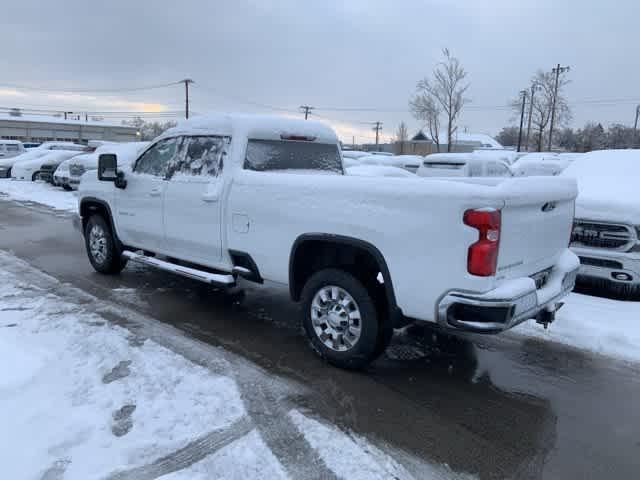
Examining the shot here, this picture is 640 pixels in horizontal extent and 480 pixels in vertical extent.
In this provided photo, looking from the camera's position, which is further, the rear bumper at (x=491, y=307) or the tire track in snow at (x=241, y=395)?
the rear bumper at (x=491, y=307)

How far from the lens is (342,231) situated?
12.9 feet

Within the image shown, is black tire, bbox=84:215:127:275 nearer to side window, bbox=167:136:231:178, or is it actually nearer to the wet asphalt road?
the wet asphalt road

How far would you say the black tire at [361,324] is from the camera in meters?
3.95

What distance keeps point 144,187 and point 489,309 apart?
4.38m

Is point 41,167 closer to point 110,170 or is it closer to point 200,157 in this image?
point 110,170

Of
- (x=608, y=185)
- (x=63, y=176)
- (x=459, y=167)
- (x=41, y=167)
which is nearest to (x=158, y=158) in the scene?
(x=608, y=185)

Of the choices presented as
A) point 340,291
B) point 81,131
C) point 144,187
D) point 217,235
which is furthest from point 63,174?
point 81,131

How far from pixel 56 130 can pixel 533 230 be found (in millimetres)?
85842

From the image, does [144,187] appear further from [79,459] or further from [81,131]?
[81,131]

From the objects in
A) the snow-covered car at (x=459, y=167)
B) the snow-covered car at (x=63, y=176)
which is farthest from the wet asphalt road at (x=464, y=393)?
the snow-covered car at (x=63, y=176)

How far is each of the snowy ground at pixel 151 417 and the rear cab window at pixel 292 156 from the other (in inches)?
76.3

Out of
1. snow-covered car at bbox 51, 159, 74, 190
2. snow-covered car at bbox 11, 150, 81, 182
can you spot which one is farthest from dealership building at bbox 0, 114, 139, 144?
snow-covered car at bbox 51, 159, 74, 190

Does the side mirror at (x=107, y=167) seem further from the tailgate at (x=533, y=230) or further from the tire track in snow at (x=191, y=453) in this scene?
the tailgate at (x=533, y=230)

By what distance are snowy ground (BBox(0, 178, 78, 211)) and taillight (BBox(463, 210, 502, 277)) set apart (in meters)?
13.8
